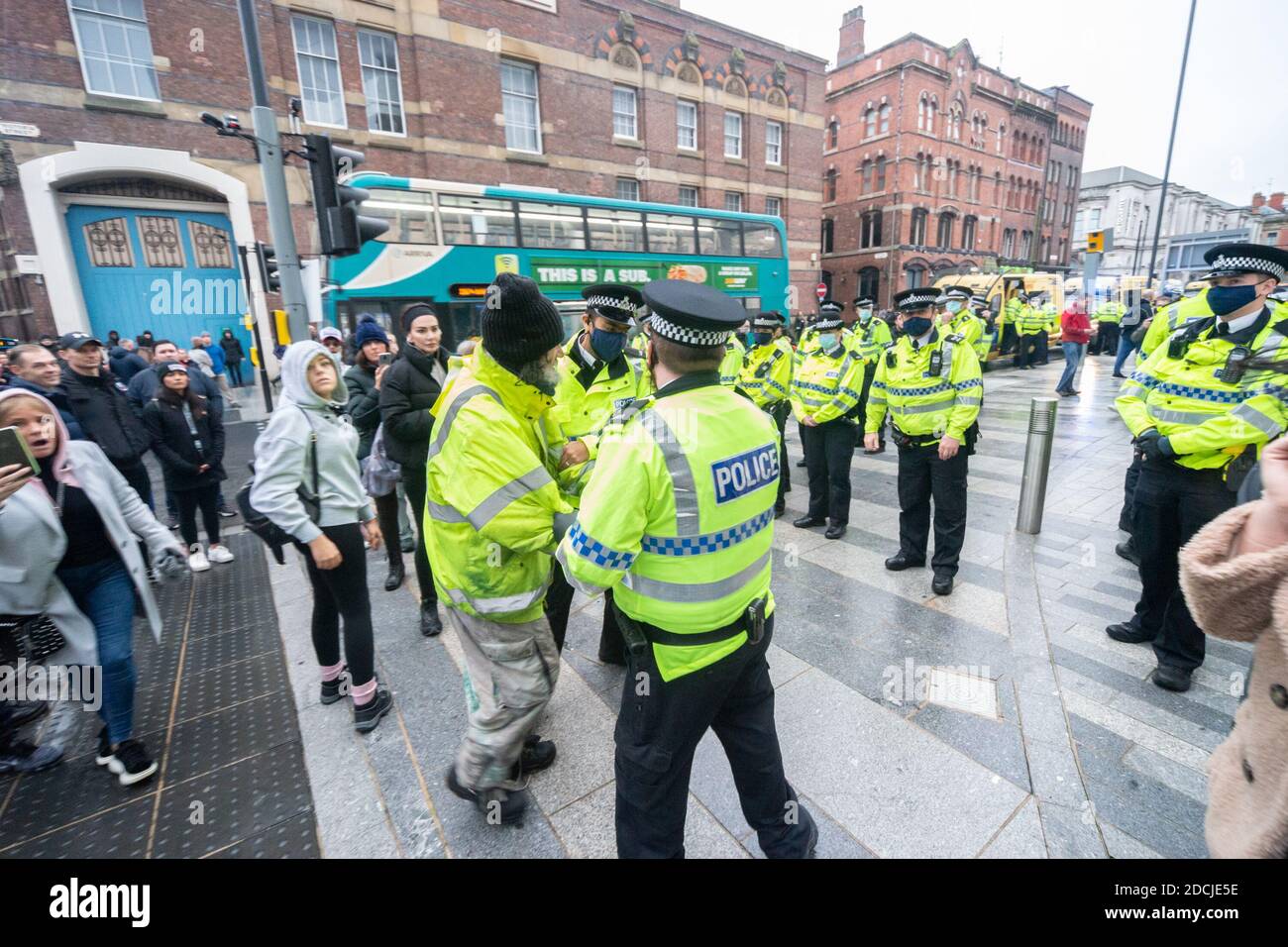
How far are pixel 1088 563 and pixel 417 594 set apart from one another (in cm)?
554

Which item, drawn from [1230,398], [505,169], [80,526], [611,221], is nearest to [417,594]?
[80,526]

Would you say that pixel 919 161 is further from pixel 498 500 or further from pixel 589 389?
pixel 498 500

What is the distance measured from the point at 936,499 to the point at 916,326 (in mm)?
1368

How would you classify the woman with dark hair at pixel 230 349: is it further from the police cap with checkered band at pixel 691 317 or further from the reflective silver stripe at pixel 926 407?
the police cap with checkered band at pixel 691 317

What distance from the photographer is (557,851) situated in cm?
225

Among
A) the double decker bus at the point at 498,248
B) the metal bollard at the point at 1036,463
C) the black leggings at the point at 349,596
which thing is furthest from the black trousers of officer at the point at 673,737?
the double decker bus at the point at 498,248

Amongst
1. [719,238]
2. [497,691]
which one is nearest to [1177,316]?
[497,691]

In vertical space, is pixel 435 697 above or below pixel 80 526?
below

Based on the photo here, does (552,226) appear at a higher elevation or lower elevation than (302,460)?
higher

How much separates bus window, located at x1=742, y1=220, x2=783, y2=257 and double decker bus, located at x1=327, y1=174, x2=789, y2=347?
0.33 m

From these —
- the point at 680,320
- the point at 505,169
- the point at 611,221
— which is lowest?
the point at 680,320

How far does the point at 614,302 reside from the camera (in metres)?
3.72

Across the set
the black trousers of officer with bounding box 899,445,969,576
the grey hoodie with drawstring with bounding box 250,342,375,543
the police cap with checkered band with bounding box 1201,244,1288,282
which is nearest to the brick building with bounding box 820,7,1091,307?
the black trousers of officer with bounding box 899,445,969,576
